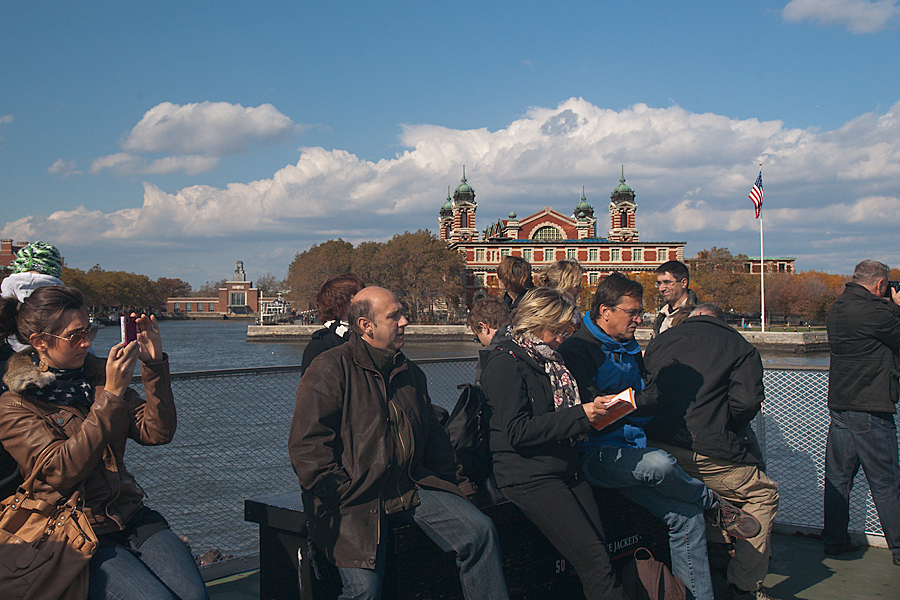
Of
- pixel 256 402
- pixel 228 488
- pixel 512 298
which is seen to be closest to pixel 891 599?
pixel 512 298

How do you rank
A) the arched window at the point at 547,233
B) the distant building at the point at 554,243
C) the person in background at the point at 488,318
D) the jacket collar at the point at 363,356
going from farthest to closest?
the arched window at the point at 547,233 → the distant building at the point at 554,243 → the person in background at the point at 488,318 → the jacket collar at the point at 363,356

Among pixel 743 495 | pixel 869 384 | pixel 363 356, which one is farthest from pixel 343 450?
pixel 869 384

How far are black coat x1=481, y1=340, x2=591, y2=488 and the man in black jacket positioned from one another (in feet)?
3.11

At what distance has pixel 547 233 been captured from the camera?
8300 centimetres

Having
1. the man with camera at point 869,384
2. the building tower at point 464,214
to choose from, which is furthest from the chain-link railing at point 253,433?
the building tower at point 464,214

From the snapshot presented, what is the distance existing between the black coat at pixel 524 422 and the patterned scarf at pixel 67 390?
1684 mm

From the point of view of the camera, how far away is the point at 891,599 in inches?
157

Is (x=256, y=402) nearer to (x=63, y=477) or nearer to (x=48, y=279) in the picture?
(x=48, y=279)

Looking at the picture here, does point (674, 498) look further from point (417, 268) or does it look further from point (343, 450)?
point (417, 268)

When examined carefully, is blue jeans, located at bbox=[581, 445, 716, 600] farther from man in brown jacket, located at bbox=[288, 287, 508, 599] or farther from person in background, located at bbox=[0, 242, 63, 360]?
person in background, located at bbox=[0, 242, 63, 360]

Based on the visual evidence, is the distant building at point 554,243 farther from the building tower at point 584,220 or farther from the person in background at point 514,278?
the person in background at point 514,278

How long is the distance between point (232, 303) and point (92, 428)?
148 metres

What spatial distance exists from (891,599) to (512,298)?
3.04 m

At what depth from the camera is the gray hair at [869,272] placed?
178 inches
